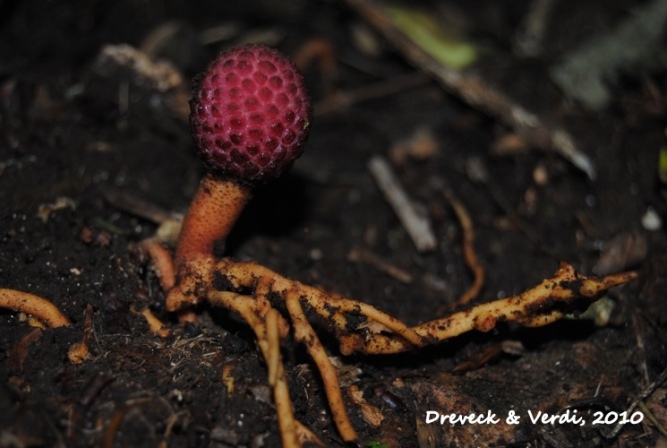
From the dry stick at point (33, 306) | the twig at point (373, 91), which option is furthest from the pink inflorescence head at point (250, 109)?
the twig at point (373, 91)

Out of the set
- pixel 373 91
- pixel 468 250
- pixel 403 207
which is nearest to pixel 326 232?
pixel 403 207

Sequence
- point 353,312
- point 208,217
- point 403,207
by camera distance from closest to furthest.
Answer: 1. point 353,312
2. point 208,217
3. point 403,207

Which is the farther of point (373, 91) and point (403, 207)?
point (373, 91)

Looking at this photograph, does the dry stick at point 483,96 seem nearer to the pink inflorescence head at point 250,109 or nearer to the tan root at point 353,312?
the tan root at point 353,312

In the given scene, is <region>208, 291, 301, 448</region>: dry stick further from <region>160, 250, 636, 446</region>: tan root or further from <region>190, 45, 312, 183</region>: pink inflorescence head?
<region>190, 45, 312, 183</region>: pink inflorescence head

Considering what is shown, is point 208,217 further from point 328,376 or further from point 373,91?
point 373,91
